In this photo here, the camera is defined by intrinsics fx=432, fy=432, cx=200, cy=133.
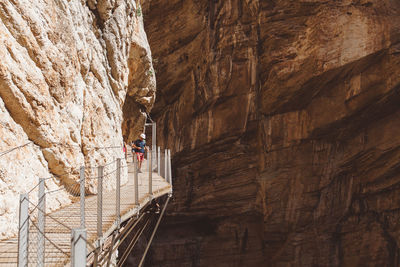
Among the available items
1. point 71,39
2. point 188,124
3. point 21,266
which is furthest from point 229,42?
point 21,266

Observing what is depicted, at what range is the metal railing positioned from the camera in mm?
3672

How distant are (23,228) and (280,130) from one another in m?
16.4

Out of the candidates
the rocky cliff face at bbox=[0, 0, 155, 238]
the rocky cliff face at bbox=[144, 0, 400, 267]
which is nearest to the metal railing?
the rocky cliff face at bbox=[0, 0, 155, 238]

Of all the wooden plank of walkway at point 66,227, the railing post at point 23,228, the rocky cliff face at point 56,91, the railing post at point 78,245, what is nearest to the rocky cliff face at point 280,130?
the rocky cliff face at point 56,91

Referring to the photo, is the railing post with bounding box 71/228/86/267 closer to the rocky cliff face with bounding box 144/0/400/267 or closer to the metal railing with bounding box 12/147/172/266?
the metal railing with bounding box 12/147/172/266

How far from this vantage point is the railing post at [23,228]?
3664 mm

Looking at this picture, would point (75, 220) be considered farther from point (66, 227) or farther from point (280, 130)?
point (280, 130)

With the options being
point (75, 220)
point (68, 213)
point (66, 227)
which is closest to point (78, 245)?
point (66, 227)

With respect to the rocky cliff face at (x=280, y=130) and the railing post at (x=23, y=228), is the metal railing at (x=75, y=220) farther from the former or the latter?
the rocky cliff face at (x=280, y=130)

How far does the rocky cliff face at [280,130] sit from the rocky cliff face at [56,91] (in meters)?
9.32

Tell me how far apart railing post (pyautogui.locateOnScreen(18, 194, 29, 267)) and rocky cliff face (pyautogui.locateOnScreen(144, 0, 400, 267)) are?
52.0ft

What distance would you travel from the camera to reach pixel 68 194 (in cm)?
744

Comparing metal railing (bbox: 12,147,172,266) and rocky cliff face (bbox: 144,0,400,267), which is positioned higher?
rocky cliff face (bbox: 144,0,400,267)

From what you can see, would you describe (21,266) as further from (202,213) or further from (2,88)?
(202,213)
